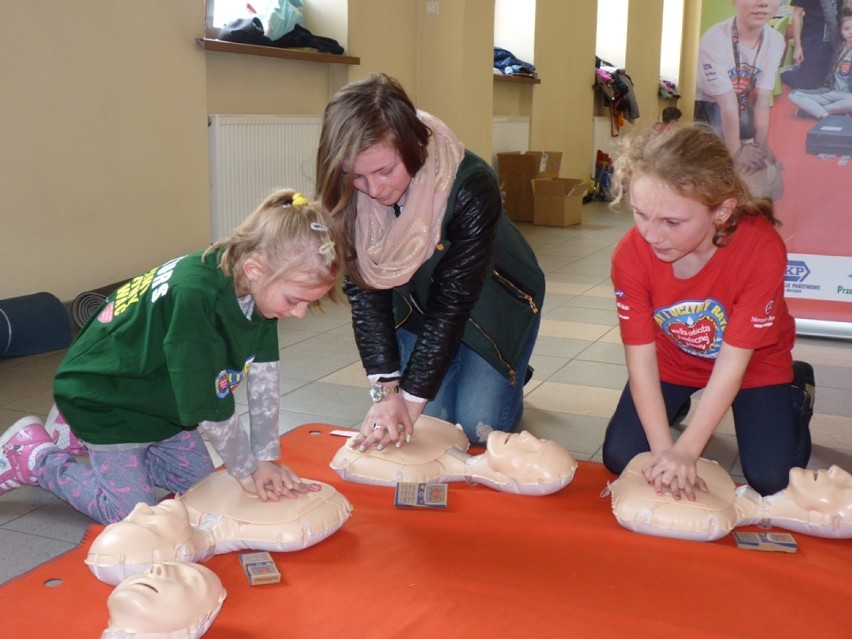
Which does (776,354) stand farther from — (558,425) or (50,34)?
(50,34)

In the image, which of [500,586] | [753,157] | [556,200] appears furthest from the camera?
[556,200]

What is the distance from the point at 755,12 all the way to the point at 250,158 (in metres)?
2.26

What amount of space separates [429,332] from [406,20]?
4020 millimetres

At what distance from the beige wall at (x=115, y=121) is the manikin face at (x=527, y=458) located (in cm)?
208

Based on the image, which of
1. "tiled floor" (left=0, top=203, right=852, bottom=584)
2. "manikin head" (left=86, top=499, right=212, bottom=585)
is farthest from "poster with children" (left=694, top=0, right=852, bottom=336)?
"manikin head" (left=86, top=499, right=212, bottom=585)

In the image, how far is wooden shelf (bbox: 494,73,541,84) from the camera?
6.96m

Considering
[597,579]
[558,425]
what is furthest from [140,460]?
[558,425]

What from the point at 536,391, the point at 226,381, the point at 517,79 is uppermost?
the point at 517,79

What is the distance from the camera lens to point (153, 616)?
1302 millimetres

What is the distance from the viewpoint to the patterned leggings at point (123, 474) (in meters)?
1.77

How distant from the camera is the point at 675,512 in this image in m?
1.68

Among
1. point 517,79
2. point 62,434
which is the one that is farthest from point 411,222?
point 517,79

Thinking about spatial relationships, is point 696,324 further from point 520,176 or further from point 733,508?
point 520,176

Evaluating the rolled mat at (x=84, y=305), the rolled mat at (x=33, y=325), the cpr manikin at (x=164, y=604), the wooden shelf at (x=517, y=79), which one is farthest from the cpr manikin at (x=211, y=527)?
the wooden shelf at (x=517, y=79)
